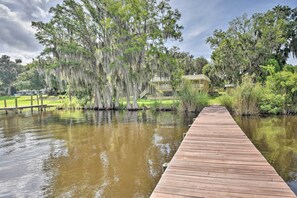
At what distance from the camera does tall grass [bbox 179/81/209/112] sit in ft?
55.0

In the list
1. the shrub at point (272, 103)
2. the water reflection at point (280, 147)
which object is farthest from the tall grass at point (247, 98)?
the water reflection at point (280, 147)

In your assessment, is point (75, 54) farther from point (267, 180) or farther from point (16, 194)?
point (267, 180)

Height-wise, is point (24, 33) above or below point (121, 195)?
above

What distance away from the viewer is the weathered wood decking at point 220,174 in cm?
260

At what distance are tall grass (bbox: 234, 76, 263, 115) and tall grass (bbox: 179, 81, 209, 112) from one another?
2.57 meters

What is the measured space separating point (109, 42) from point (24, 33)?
8.84m

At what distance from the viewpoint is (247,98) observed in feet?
48.5

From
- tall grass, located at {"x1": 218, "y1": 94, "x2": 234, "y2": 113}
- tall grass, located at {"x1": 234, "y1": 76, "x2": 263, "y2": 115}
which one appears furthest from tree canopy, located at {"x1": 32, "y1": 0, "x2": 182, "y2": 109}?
tall grass, located at {"x1": 234, "y1": 76, "x2": 263, "y2": 115}

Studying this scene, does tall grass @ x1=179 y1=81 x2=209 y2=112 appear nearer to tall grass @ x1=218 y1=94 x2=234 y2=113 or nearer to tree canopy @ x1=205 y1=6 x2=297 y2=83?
tall grass @ x1=218 y1=94 x2=234 y2=113

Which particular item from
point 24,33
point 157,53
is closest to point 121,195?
point 157,53

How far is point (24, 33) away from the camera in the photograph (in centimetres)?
2189

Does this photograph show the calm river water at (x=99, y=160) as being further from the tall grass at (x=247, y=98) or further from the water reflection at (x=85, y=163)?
the tall grass at (x=247, y=98)

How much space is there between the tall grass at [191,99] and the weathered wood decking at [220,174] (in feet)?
39.2

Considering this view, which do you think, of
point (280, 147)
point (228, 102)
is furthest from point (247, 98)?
point (280, 147)
